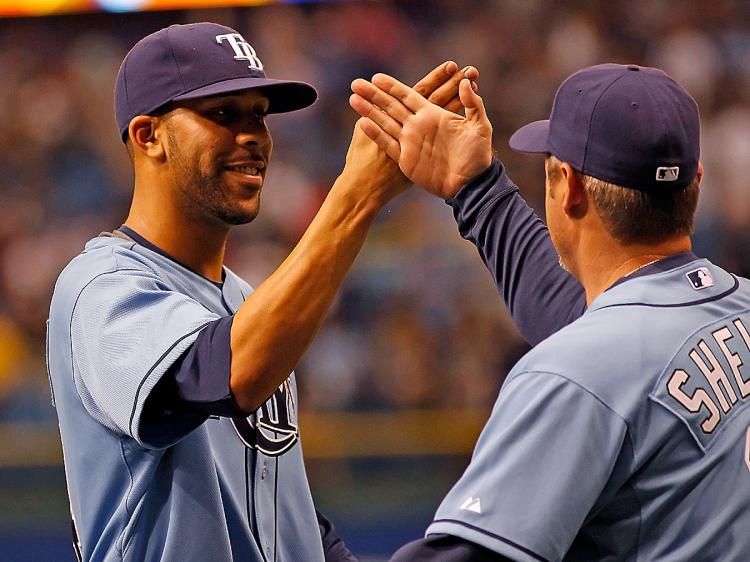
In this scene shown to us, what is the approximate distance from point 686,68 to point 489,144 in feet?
19.2

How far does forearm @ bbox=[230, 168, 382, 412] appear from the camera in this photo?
82.2 inches

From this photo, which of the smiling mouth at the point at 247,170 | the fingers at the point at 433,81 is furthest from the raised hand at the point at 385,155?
the smiling mouth at the point at 247,170

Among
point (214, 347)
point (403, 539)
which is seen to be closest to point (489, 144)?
point (214, 347)

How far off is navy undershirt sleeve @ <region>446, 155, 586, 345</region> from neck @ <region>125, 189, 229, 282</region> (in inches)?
23.8

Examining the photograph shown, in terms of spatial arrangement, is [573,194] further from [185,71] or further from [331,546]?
[331,546]

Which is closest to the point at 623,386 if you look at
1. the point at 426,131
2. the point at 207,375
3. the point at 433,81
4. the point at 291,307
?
the point at 291,307

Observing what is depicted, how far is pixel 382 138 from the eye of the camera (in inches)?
93.1

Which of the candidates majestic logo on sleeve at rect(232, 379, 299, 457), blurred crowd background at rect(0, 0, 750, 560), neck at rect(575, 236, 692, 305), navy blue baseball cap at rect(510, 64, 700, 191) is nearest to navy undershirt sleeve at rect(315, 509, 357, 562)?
majestic logo on sleeve at rect(232, 379, 299, 457)

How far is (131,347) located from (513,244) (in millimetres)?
941

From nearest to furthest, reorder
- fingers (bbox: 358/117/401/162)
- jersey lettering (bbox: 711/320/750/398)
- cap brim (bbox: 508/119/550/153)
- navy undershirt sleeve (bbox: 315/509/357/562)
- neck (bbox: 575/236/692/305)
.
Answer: jersey lettering (bbox: 711/320/750/398) → neck (bbox: 575/236/692/305) → cap brim (bbox: 508/119/550/153) → fingers (bbox: 358/117/401/162) → navy undershirt sleeve (bbox: 315/509/357/562)

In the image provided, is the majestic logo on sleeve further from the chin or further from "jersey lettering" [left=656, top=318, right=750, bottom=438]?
"jersey lettering" [left=656, top=318, right=750, bottom=438]

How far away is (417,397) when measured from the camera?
7246mm

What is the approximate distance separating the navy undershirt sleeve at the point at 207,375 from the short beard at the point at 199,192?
508 mm

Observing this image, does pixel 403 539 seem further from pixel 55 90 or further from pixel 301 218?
pixel 55 90
